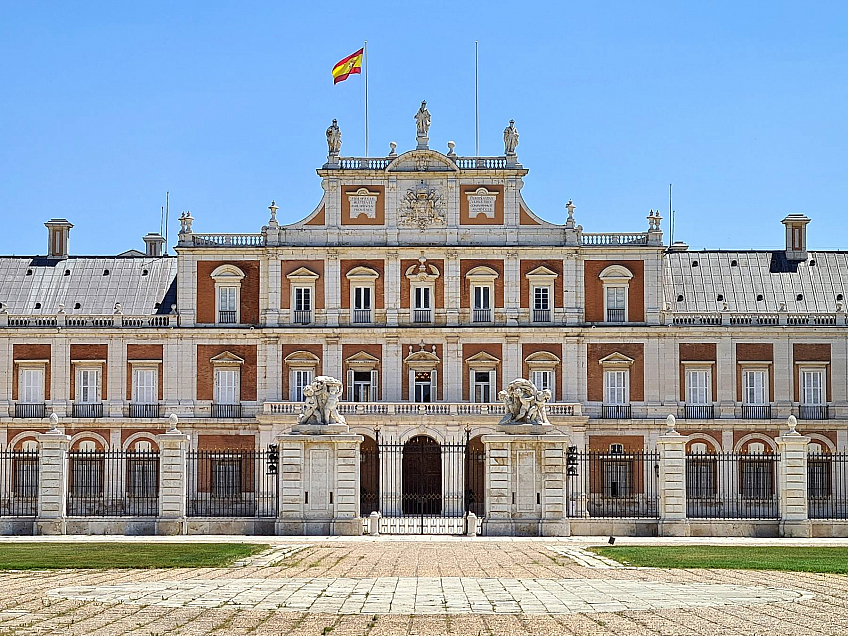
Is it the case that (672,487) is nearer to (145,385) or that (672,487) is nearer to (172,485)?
(172,485)

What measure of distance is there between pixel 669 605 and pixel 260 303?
42.7 m

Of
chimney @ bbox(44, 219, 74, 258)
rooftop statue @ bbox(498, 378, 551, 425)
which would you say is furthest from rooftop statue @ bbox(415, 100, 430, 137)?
rooftop statue @ bbox(498, 378, 551, 425)

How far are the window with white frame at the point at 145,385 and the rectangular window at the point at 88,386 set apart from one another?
5.39 feet

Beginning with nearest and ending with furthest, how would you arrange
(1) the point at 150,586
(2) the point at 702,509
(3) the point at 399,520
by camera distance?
(1) the point at 150,586 → (3) the point at 399,520 → (2) the point at 702,509

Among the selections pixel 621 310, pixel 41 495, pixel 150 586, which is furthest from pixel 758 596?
pixel 621 310

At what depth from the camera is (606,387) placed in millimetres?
57812

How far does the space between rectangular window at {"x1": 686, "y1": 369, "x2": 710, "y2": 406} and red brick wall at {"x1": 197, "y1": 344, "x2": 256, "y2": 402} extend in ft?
61.3

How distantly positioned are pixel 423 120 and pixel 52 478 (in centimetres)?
2833

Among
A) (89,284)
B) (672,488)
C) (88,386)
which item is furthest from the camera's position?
(89,284)

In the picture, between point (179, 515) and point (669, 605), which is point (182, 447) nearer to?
point (179, 515)

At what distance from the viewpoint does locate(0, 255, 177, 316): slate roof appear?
199 ft

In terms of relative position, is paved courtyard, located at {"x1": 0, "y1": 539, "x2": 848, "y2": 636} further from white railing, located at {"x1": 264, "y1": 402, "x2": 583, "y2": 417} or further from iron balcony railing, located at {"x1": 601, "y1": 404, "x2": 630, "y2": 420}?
iron balcony railing, located at {"x1": 601, "y1": 404, "x2": 630, "y2": 420}

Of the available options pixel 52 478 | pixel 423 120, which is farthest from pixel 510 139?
pixel 52 478

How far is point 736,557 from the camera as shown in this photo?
85.7 ft
